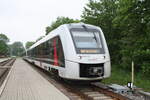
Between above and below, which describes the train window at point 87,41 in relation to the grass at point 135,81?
above

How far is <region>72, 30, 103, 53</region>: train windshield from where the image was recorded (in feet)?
31.1

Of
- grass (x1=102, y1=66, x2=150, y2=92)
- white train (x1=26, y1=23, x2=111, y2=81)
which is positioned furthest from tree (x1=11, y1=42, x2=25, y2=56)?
white train (x1=26, y1=23, x2=111, y2=81)

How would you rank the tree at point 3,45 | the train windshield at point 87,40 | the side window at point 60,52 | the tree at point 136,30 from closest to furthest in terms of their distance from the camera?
1. the train windshield at point 87,40
2. the side window at point 60,52
3. the tree at point 136,30
4. the tree at point 3,45

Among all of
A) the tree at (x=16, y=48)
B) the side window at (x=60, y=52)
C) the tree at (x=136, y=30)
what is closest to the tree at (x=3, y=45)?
the tree at (x=16, y=48)

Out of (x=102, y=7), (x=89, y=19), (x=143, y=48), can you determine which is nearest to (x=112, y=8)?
(x=102, y=7)

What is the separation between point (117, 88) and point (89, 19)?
17027 mm

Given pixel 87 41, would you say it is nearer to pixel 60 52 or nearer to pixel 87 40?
pixel 87 40

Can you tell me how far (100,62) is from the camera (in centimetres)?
914

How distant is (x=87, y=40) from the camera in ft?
32.2

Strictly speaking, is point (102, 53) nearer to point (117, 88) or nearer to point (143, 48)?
point (117, 88)

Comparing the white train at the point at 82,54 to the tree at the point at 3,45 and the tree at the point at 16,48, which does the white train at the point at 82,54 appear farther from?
the tree at the point at 16,48

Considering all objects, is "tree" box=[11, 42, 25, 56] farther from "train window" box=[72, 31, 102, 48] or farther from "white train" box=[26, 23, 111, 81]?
"train window" box=[72, 31, 102, 48]

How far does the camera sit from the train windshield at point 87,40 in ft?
31.1

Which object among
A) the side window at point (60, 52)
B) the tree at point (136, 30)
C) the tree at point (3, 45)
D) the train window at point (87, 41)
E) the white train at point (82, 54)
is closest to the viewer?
the white train at point (82, 54)
